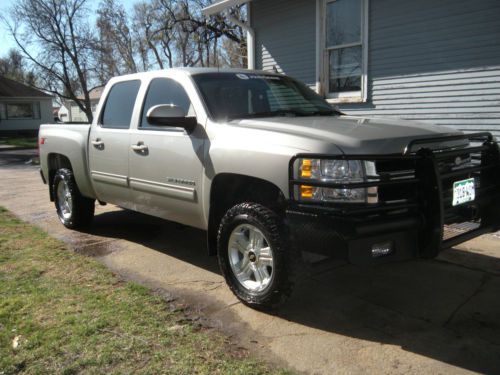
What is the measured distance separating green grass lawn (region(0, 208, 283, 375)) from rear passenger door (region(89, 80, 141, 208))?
0.91 metres

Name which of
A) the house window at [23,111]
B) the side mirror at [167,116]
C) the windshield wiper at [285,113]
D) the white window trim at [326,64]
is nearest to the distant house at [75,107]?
the house window at [23,111]

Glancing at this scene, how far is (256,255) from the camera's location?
371 cm

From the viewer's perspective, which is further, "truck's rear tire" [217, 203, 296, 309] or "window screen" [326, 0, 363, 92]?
"window screen" [326, 0, 363, 92]

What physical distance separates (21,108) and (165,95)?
3532 centimetres

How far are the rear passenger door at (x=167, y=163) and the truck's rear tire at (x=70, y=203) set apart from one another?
1.47m

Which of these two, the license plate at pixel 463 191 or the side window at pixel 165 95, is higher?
the side window at pixel 165 95

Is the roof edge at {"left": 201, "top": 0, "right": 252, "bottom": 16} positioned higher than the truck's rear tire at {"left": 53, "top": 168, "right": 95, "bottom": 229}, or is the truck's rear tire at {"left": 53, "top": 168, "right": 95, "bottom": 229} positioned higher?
the roof edge at {"left": 201, "top": 0, "right": 252, "bottom": 16}

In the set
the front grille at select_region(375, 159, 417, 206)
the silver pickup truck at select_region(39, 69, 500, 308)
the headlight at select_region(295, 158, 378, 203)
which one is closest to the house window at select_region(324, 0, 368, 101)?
the silver pickup truck at select_region(39, 69, 500, 308)

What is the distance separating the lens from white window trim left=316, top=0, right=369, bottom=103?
7.39m

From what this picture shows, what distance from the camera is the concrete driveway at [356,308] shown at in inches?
119

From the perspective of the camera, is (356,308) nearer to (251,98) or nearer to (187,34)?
(251,98)

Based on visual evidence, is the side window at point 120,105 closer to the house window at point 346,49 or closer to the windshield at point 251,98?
the windshield at point 251,98

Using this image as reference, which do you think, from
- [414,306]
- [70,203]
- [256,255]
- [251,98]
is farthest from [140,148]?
[414,306]

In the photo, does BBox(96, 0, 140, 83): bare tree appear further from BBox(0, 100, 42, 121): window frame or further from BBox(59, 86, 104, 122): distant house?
BBox(59, 86, 104, 122): distant house
